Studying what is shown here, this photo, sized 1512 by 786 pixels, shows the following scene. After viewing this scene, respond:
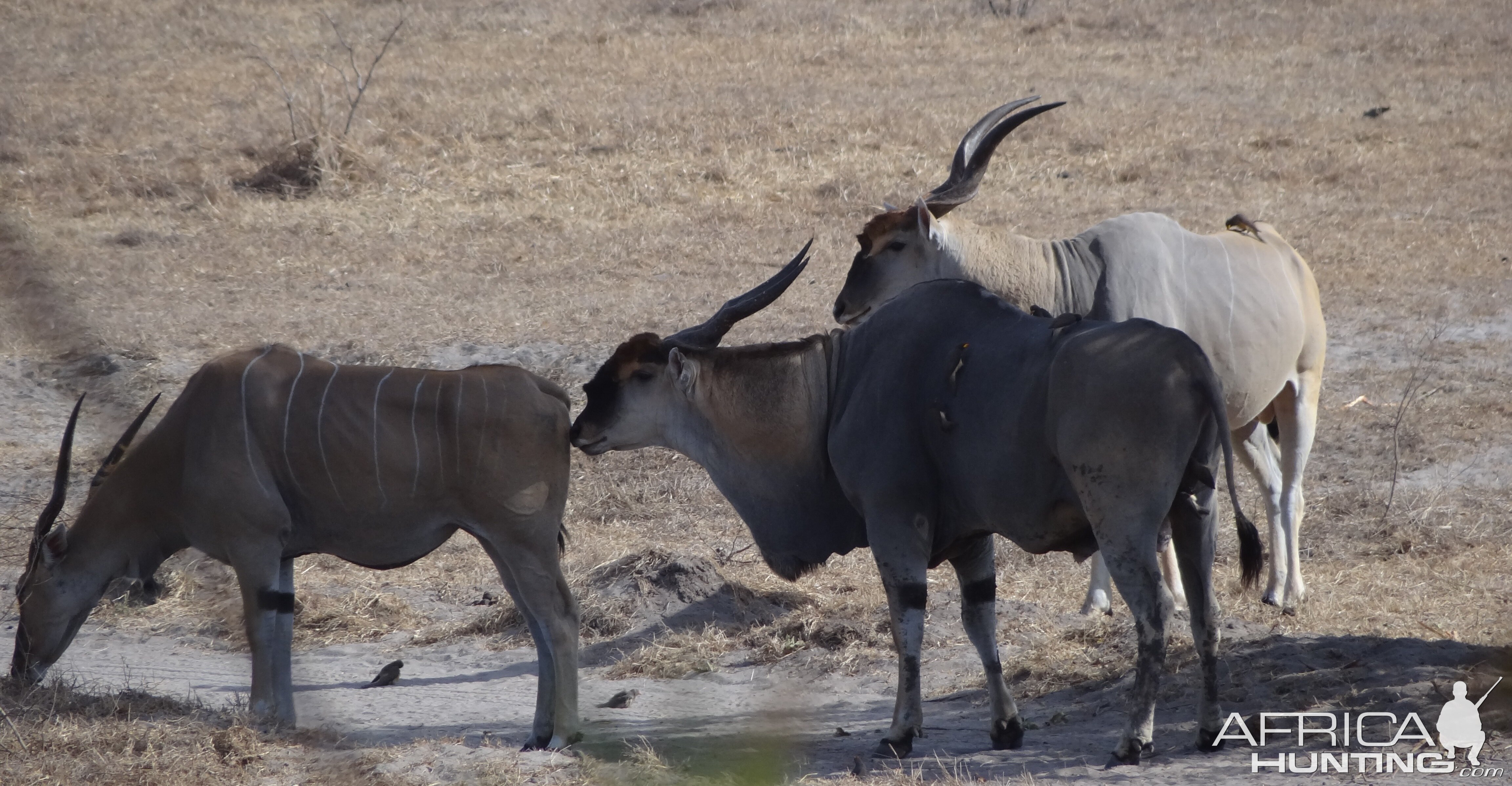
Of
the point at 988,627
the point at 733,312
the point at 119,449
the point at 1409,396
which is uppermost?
the point at 119,449

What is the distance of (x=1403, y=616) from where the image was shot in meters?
5.47

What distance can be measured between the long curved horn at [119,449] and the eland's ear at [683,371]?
156cm

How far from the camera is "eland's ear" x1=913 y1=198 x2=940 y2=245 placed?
613 centimetres

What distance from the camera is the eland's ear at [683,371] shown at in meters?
4.89

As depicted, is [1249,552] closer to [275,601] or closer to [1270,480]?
[1270,480]

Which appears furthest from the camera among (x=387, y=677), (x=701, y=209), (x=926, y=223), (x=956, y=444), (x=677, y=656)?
(x=701, y=209)

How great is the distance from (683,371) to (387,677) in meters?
1.74

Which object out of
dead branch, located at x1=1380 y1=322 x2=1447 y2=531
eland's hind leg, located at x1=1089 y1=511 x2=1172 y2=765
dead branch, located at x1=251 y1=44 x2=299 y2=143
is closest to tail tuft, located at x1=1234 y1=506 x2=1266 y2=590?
eland's hind leg, located at x1=1089 y1=511 x2=1172 y2=765

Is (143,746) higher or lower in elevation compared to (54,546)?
lower

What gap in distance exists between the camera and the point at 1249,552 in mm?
4441

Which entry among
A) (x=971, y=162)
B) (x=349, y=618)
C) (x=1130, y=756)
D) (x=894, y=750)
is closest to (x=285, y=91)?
(x=349, y=618)

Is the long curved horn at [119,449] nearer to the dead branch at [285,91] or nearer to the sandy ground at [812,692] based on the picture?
the sandy ground at [812,692]

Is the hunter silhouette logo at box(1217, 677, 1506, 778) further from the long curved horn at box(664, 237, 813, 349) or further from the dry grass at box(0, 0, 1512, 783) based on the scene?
the long curved horn at box(664, 237, 813, 349)

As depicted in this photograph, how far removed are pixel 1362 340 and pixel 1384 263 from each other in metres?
1.61
